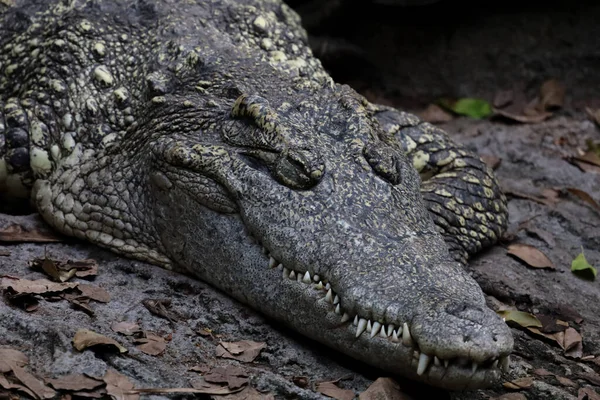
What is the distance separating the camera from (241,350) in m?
4.02

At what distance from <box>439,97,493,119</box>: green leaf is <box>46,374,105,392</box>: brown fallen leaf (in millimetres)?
5270

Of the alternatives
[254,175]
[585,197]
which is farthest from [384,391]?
[585,197]

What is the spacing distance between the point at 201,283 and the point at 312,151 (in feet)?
3.29

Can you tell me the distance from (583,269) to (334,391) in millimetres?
2300

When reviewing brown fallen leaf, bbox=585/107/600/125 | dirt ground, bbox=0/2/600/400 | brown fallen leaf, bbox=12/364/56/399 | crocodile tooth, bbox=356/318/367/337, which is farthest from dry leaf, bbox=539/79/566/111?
brown fallen leaf, bbox=12/364/56/399

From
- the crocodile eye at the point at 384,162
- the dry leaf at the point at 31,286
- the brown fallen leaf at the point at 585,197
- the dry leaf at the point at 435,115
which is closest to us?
the dry leaf at the point at 31,286

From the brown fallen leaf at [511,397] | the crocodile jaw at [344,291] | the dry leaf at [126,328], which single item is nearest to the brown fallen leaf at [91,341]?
the dry leaf at [126,328]

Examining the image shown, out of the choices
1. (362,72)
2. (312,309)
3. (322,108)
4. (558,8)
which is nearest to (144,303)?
(312,309)

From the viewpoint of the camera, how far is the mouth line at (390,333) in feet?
11.4

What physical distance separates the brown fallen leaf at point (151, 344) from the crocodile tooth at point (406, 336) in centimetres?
112

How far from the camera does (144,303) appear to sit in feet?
14.1

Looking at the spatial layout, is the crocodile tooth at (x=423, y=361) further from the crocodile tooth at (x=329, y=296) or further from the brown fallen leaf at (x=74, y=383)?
the brown fallen leaf at (x=74, y=383)

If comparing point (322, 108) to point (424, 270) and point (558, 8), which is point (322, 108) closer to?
point (424, 270)

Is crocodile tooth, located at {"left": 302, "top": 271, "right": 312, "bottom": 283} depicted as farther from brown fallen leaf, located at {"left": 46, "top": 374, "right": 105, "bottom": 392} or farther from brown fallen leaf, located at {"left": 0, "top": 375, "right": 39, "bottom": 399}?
brown fallen leaf, located at {"left": 0, "top": 375, "right": 39, "bottom": 399}
